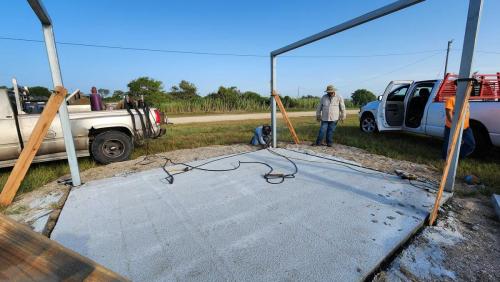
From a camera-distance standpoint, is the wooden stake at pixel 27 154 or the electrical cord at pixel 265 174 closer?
the wooden stake at pixel 27 154

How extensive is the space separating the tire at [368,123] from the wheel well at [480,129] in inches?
125

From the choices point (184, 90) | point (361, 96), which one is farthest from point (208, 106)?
point (361, 96)

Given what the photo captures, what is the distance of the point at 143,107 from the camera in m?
5.53

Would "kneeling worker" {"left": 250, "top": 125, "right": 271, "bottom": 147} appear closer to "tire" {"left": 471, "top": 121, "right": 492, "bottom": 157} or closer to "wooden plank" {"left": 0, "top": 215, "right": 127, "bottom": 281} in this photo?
"tire" {"left": 471, "top": 121, "right": 492, "bottom": 157}

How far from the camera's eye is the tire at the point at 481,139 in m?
4.57

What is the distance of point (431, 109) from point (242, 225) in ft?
18.5

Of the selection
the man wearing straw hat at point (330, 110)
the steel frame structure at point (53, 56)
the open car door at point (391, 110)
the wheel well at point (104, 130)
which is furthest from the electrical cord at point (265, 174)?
the open car door at point (391, 110)

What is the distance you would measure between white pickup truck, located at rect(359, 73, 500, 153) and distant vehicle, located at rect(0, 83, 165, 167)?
6.01 meters

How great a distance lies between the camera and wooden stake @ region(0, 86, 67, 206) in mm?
2889

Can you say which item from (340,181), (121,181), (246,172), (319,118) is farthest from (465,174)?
(121,181)

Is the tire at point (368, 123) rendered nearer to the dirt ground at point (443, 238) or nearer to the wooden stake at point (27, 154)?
the dirt ground at point (443, 238)

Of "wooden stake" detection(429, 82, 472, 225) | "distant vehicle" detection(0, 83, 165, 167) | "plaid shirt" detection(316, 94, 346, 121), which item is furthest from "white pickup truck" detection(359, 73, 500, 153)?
"distant vehicle" detection(0, 83, 165, 167)

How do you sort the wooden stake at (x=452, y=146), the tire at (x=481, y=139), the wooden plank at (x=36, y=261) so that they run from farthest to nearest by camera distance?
1. the tire at (x=481, y=139)
2. the wooden stake at (x=452, y=146)
3. the wooden plank at (x=36, y=261)

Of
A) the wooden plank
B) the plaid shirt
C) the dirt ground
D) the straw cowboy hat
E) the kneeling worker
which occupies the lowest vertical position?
the dirt ground
